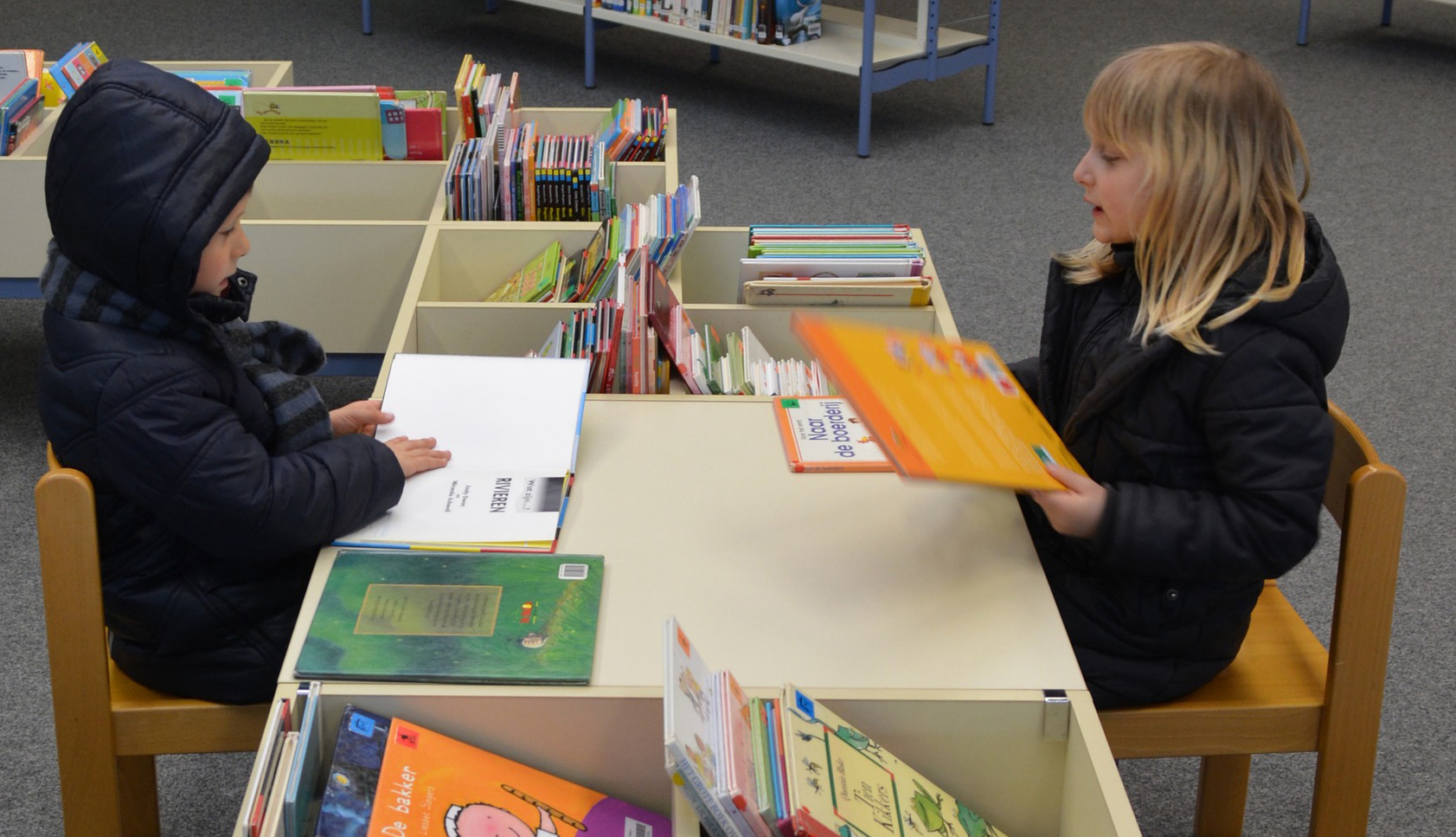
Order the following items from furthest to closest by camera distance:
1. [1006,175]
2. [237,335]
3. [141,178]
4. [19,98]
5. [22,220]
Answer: [1006,175] → [19,98] → [22,220] → [237,335] → [141,178]

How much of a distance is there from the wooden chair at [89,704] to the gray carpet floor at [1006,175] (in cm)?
49

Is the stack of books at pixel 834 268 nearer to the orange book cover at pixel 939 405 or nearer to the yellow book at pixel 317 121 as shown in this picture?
the orange book cover at pixel 939 405

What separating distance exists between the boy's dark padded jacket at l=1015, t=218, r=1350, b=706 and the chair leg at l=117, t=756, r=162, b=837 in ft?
4.29

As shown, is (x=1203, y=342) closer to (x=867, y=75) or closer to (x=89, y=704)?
(x=89, y=704)

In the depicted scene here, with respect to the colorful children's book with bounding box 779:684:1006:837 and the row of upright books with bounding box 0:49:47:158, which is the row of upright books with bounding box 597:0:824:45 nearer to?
the row of upright books with bounding box 0:49:47:158

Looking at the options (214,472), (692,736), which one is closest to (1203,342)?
(692,736)

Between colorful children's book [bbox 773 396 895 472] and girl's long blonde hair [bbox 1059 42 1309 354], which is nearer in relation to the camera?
girl's long blonde hair [bbox 1059 42 1309 354]

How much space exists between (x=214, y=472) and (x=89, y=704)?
0.37 m

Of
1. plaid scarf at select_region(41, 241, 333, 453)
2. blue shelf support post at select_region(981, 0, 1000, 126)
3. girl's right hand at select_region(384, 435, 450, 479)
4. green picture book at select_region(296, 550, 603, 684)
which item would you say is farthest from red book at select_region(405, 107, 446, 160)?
blue shelf support post at select_region(981, 0, 1000, 126)

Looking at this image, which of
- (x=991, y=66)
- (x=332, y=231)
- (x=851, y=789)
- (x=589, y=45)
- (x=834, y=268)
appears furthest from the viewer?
(x=589, y=45)

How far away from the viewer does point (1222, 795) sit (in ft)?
7.09

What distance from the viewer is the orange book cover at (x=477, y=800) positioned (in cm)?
131

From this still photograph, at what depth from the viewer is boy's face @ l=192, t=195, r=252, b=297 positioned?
157cm

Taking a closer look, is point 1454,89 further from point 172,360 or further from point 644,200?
point 172,360
